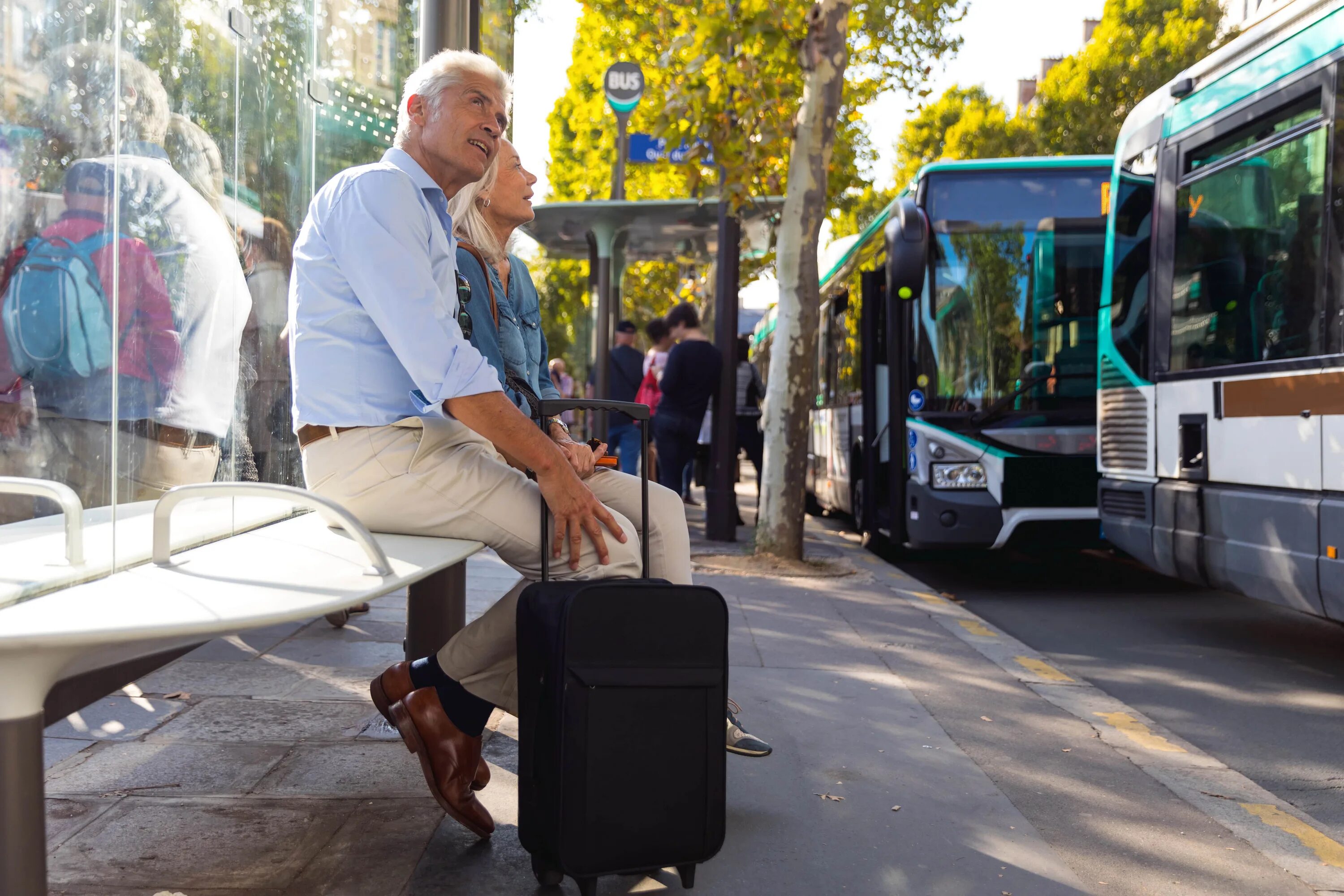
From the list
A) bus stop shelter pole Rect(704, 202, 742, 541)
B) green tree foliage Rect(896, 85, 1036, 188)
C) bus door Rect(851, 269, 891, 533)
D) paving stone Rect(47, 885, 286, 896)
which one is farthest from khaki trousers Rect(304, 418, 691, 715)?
green tree foliage Rect(896, 85, 1036, 188)

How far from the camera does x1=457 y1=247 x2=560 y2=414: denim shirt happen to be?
144 inches

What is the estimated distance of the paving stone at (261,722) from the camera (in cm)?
405

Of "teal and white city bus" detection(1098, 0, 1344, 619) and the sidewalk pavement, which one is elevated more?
"teal and white city bus" detection(1098, 0, 1344, 619)

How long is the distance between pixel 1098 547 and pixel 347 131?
258 inches

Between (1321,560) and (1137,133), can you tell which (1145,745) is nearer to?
(1321,560)

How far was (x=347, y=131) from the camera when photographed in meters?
4.63

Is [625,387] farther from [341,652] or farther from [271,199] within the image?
[271,199]

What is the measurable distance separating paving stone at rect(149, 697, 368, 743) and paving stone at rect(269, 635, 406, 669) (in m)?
0.70

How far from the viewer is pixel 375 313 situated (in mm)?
2809

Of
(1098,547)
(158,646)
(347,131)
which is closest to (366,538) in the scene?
(158,646)

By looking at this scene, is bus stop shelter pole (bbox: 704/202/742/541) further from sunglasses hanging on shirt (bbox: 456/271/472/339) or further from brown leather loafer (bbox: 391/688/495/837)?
brown leather loafer (bbox: 391/688/495/837)

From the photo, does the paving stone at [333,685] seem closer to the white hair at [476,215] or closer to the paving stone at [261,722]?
the paving stone at [261,722]

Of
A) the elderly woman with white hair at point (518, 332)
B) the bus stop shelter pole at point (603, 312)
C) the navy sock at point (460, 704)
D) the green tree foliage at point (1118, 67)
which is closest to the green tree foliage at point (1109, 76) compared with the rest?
the green tree foliage at point (1118, 67)

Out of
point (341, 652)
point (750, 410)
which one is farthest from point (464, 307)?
point (750, 410)
